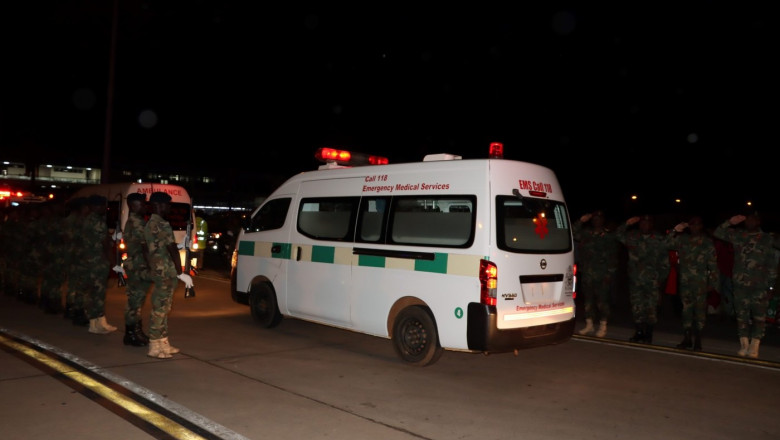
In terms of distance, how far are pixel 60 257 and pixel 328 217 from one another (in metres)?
4.90

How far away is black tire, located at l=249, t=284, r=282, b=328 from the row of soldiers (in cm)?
192

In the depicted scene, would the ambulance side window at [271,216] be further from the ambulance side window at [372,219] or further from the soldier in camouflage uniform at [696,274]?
the soldier in camouflage uniform at [696,274]

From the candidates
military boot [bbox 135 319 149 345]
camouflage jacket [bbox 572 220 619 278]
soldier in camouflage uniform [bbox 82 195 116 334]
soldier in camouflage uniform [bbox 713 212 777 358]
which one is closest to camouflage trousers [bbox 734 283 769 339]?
soldier in camouflage uniform [bbox 713 212 777 358]

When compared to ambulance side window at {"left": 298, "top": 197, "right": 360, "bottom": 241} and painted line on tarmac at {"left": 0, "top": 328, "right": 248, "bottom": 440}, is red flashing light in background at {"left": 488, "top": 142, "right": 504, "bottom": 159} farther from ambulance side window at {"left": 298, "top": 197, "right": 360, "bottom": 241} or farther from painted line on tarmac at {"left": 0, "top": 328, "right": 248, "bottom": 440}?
painted line on tarmac at {"left": 0, "top": 328, "right": 248, "bottom": 440}

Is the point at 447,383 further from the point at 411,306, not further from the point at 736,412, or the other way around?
the point at 736,412

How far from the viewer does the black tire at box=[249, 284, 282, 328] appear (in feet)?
28.6

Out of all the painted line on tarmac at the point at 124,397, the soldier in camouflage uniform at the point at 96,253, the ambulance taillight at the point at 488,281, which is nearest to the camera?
the painted line on tarmac at the point at 124,397

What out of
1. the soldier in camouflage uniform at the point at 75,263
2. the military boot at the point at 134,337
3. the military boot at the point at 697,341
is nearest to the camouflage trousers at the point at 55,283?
the soldier in camouflage uniform at the point at 75,263

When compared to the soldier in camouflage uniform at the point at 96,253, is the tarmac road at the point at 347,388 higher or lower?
lower

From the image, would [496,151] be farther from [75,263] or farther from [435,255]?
[75,263]

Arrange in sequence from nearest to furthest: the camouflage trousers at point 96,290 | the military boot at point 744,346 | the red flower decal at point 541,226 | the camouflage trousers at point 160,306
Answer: the red flower decal at point 541,226 → the camouflage trousers at point 160,306 → the military boot at point 744,346 → the camouflage trousers at point 96,290

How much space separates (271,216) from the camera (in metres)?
8.91

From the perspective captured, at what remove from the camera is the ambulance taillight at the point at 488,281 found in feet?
19.8

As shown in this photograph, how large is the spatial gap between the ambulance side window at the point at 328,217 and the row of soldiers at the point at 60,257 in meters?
2.84
